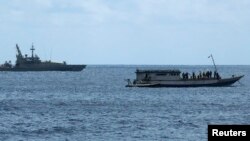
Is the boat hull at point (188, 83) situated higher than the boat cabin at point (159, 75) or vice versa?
the boat cabin at point (159, 75)

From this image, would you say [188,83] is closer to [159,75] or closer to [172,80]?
[172,80]

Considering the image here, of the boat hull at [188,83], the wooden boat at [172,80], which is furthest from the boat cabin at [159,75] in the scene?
the boat hull at [188,83]

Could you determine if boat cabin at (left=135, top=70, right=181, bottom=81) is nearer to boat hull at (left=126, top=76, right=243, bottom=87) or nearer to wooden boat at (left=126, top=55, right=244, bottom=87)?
wooden boat at (left=126, top=55, right=244, bottom=87)

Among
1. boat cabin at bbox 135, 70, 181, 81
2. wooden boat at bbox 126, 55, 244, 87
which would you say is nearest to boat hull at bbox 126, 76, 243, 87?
wooden boat at bbox 126, 55, 244, 87

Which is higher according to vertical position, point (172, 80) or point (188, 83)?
point (172, 80)

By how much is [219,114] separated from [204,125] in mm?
13163

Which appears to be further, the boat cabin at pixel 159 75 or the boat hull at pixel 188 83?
the boat hull at pixel 188 83

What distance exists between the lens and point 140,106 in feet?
264

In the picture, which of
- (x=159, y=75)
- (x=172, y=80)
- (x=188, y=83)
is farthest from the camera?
(x=159, y=75)

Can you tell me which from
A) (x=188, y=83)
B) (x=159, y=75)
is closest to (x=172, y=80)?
(x=159, y=75)

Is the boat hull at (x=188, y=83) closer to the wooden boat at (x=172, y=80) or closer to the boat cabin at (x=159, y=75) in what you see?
the wooden boat at (x=172, y=80)

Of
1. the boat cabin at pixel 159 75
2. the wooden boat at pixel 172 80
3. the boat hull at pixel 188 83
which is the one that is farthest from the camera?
the boat hull at pixel 188 83

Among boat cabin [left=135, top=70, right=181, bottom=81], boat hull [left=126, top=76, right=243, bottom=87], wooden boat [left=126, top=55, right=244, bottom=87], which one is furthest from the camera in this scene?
boat hull [left=126, top=76, right=243, bottom=87]

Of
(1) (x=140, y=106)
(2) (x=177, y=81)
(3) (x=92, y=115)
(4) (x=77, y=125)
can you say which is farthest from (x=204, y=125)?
(2) (x=177, y=81)
